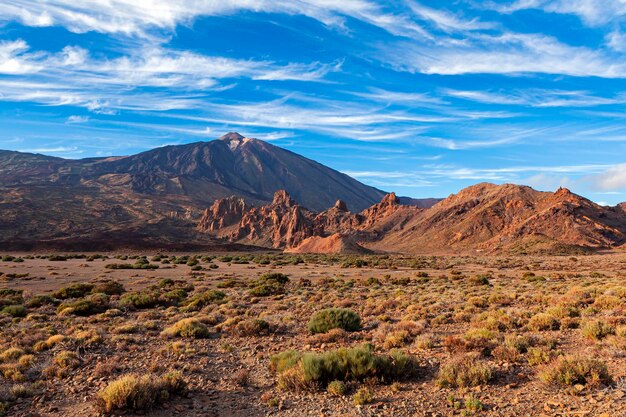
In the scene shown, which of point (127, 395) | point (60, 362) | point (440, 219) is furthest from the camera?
point (440, 219)

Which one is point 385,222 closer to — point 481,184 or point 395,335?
point 481,184

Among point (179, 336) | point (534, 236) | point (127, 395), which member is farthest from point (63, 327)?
point (534, 236)

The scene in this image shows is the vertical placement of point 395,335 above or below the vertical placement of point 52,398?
above

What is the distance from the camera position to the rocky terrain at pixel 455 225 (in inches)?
3900

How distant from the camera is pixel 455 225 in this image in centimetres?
12162

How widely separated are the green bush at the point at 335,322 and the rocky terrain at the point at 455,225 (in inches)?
3333

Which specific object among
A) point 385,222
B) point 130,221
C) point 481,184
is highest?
point 481,184

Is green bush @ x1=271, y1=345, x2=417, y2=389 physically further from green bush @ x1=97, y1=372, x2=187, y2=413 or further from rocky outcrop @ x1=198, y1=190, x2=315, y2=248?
rocky outcrop @ x1=198, y1=190, x2=315, y2=248

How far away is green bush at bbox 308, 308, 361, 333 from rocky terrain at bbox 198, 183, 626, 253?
278ft

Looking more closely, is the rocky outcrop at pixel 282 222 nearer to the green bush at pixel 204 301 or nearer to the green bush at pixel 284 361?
the green bush at pixel 204 301

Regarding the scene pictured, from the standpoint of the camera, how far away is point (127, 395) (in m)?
7.92

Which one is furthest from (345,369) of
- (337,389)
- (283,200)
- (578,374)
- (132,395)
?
(283,200)

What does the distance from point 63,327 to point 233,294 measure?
1118cm

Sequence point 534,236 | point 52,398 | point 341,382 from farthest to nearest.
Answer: point 534,236 < point 52,398 < point 341,382
